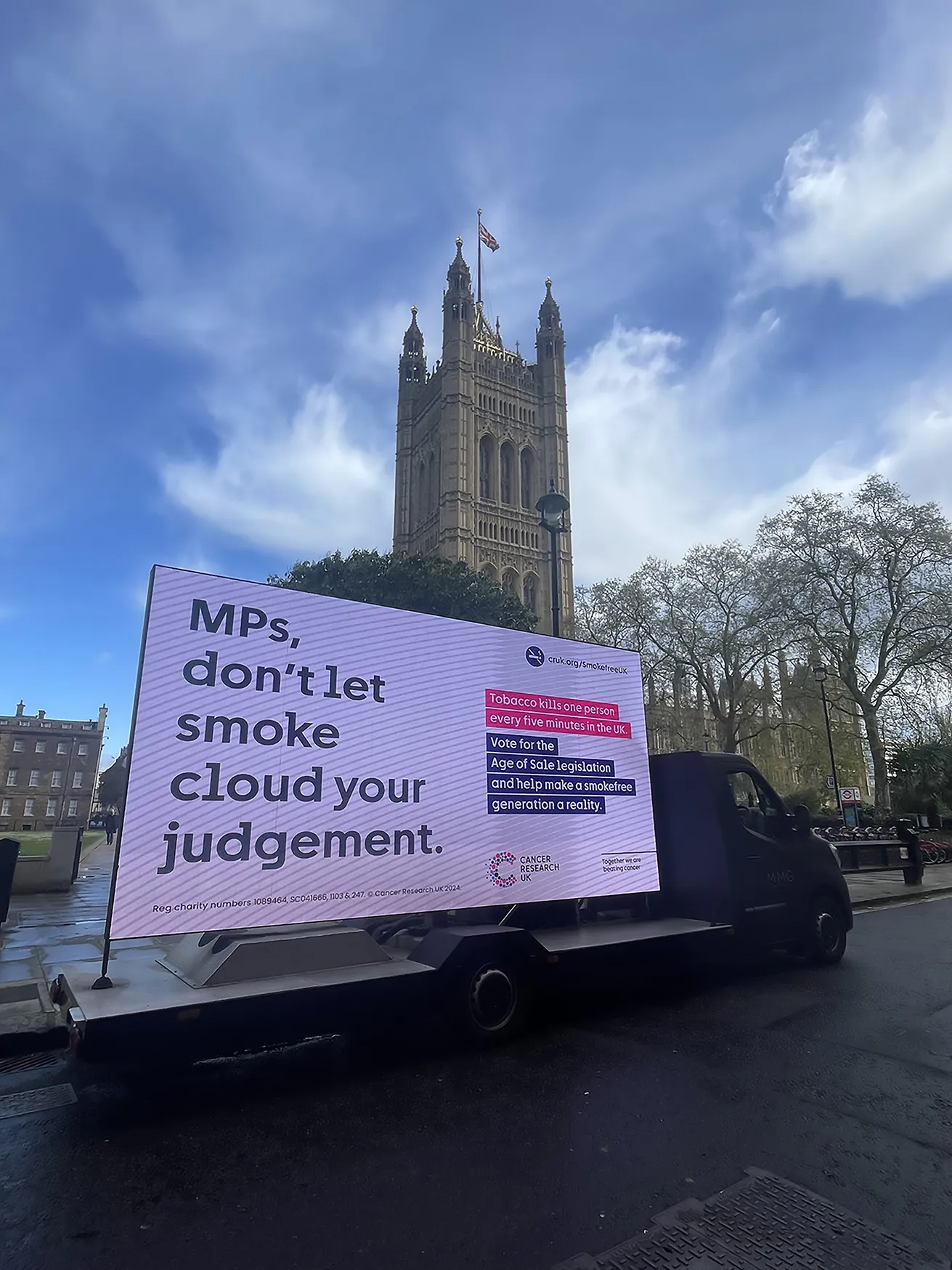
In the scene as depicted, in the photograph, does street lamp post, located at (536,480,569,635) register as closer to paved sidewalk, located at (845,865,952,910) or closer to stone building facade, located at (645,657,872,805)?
paved sidewalk, located at (845,865,952,910)

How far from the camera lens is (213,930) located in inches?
178

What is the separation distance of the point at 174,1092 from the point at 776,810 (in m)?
7.03

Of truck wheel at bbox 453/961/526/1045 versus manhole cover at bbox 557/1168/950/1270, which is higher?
truck wheel at bbox 453/961/526/1045

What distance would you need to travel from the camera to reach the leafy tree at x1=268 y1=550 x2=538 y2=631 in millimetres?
33281

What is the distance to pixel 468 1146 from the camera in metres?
3.73

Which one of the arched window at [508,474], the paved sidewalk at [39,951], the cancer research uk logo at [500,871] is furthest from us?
the arched window at [508,474]

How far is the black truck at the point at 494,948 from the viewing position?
4.15 meters

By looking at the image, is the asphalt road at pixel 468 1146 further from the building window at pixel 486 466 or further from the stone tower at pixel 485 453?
the building window at pixel 486 466

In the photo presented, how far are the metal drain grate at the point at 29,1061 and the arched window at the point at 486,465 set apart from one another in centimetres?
7374

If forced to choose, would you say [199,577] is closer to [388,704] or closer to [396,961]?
[388,704]

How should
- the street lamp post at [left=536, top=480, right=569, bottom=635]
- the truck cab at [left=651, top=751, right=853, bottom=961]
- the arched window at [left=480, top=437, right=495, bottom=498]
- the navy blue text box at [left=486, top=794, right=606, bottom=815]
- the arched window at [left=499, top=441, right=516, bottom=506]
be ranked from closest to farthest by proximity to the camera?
the navy blue text box at [left=486, top=794, right=606, bottom=815], the truck cab at [left=651, top=751, right=853, bottom=961], the street lamp post at [left=536, top=480, right=569, bottom=635], the arched window at [left=480, top=437, right=495, bottom=498], the arched window at [left=499, top=441, right=516, bottom=506]

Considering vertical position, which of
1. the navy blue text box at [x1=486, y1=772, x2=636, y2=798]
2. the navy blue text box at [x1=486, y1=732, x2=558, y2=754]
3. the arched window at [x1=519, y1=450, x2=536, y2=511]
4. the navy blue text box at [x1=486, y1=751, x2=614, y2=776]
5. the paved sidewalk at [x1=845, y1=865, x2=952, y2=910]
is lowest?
the paved sidewalk at [x1=845, y1=865, x2=952, y2=910]

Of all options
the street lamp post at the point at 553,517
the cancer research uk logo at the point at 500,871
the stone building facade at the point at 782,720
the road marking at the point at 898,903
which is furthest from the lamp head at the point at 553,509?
the stone building facade at the point at 782,720

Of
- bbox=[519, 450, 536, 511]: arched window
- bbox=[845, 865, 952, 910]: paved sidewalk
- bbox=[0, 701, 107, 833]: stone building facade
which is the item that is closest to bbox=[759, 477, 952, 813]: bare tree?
bbox=[845, 865, 952, 910]: paved sidewalk
